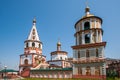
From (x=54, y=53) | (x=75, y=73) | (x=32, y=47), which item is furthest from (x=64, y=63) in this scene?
(x=75, y=73)

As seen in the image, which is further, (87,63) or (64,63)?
(64,63)

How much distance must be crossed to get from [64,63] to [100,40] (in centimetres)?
2411

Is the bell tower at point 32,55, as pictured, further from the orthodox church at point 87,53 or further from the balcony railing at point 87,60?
the balcony railing at point 87,60

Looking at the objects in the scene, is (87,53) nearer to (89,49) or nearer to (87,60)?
(89,49)

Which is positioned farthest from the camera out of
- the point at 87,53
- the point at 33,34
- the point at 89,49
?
the point at 33,34

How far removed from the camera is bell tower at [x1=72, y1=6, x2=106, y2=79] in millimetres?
28312

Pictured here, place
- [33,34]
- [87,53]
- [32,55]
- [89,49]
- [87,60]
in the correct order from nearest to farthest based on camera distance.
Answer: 1. [87,60]
2. [89,49]
3. [87,53]
4. [32,55]
5. [33,34]

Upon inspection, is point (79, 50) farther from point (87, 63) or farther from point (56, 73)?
point (56, 73)

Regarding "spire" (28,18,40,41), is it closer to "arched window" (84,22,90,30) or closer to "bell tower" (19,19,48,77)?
"bell tower" (19,19,48,77)

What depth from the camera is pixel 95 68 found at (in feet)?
93.6

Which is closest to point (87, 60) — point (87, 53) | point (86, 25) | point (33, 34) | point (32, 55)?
point (87, 53)

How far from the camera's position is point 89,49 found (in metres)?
29.8

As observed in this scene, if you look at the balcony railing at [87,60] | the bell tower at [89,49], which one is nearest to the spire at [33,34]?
the bell tower at [89,49]

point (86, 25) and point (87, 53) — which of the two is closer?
point (87, 53)
